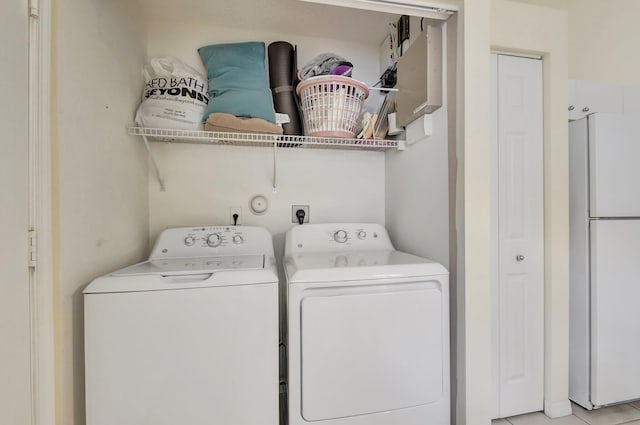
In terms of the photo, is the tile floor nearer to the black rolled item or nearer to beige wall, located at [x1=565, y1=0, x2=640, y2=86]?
the black rolled item

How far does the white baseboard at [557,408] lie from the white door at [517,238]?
0.14 ft

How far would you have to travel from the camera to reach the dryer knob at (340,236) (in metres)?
1.64

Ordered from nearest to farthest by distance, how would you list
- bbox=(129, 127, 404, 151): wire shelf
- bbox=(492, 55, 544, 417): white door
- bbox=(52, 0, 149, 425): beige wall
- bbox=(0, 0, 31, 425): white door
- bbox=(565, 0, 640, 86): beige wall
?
bbox=(0, 0, 31, 425): white door < bbox=(52, 0, 149, 425): beige wall < bbox=(129, 127, 404, 151): wire shelf < bbox=(492, 55, 544, 417): white door < bbox=(565, 0, 640, 86): beige wall

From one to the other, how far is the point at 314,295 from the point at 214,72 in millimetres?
1468

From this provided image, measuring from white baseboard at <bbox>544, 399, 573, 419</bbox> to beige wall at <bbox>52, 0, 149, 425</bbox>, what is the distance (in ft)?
7.60

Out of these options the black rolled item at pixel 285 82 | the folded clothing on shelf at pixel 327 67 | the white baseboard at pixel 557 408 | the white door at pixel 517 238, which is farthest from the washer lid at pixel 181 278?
the white baseboard at pixel 557 408

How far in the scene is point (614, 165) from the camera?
1.58 metres

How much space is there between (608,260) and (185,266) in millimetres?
2323

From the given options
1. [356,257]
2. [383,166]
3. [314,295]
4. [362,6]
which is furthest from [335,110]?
[314,295]

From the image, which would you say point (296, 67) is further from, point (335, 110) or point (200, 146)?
point (200, 146)

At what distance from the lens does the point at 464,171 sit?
113cm

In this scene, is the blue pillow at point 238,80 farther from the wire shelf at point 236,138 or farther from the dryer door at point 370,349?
the dryer door at point 370,349

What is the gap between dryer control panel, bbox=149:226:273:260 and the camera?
1455 mm

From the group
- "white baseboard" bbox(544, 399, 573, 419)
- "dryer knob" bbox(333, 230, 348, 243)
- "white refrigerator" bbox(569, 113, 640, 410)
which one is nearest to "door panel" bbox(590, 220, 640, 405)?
"white refrigerator" bbox(569, 113, 640, 410)
